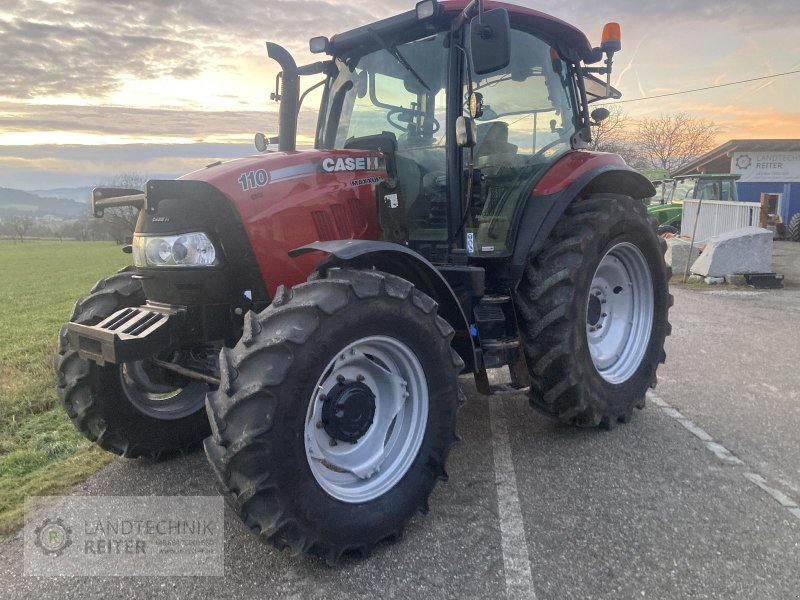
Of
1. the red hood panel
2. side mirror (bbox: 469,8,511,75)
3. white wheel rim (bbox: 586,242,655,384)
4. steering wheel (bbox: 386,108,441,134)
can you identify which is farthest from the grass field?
white wheel rim (bbox: 586,242,655,384)

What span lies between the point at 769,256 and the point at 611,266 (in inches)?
359

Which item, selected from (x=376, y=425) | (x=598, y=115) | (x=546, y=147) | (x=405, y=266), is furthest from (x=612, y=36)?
(x=376, y=425)

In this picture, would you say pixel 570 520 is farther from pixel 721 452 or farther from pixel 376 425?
pixel 721 452

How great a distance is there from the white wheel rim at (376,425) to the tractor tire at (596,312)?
110 cm

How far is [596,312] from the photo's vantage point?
4.47 meters

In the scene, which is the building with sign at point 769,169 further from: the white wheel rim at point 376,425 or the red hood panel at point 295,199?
the white wheel rim at point 376,425

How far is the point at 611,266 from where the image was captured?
4625 mm

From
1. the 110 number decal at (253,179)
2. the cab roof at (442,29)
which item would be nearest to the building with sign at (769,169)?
the cab roof at (442,29)

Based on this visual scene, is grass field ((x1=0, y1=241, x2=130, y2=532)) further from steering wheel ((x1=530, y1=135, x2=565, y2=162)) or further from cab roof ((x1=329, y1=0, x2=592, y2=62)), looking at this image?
steering wheel ((x1=530, y1=135, x2=565, y2=162))

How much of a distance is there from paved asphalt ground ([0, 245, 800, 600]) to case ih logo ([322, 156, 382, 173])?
1.89 meters

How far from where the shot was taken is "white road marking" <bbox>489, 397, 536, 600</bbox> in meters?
2.56

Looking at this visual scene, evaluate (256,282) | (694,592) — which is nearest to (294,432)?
(256,282)

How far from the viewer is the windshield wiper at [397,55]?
3799 mm

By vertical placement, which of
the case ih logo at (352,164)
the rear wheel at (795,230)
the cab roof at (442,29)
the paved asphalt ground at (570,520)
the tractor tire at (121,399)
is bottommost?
the rear wheel at (795,230)
